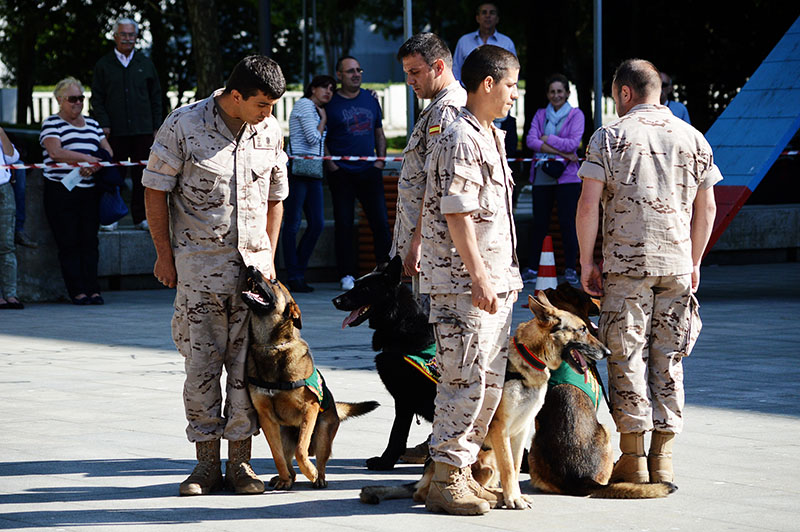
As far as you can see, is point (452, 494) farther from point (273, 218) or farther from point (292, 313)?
point (273, 218)

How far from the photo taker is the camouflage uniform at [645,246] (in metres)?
5.58

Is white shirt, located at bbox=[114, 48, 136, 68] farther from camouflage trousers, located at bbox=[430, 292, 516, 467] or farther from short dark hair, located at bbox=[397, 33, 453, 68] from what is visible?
camouflage trousers, located at bbox=[430, 292, 516, 467]

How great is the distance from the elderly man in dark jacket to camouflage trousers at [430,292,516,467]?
8.77 meters

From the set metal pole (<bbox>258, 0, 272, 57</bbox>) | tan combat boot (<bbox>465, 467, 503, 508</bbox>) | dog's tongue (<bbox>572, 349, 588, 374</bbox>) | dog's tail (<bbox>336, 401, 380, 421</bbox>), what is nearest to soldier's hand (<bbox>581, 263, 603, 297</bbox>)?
dog's tongue (<bbox>572, 349, 588, 374</bbox>)

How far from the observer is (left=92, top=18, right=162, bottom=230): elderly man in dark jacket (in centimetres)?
1316

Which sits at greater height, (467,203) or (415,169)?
(415,169)

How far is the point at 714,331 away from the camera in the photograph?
10594mm

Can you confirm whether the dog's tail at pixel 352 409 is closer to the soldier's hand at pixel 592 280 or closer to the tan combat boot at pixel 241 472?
the tan combat boot at pixel 241 472

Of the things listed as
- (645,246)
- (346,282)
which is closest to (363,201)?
(346,282)

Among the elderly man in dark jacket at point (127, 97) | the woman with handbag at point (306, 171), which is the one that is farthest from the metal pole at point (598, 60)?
the elderly man in dark jacket at point (127, 97)

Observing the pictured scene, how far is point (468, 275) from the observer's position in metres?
5.11

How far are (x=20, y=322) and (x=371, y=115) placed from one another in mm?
4241

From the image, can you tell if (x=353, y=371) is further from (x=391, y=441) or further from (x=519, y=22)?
(x=519, y=22)

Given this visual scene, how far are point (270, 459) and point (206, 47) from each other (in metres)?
16.4
